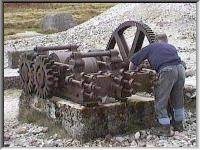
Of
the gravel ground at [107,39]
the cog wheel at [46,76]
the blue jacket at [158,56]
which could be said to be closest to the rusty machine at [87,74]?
the cog wheel at [46,76]

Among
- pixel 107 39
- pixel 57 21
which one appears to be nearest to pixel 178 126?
pixel 107 39

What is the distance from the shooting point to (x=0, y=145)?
5836 millimetres

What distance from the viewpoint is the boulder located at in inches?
266

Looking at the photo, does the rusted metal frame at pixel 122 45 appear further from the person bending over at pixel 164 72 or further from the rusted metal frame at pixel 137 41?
the person bending over at pixel 164 72

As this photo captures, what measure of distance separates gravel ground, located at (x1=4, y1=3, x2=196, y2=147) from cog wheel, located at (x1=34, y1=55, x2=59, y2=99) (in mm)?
429

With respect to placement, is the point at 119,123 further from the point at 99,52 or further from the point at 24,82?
the point at 24,82

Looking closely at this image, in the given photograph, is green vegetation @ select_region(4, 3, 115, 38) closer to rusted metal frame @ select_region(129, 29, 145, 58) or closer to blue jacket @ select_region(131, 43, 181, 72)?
rusted metal frame @ select_region(129, 29, 145, 58)

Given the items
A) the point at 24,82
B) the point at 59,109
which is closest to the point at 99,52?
the point at 59,109

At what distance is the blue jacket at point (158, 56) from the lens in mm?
5727

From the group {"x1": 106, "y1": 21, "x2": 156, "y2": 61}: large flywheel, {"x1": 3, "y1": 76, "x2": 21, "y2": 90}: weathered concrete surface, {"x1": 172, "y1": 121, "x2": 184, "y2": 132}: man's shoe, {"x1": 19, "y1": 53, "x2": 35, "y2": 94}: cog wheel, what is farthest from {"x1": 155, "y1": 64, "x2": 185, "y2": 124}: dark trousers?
{"x1": 3, "y1": 76, "x2": 21, "y2": 90}: weathered concrete surface

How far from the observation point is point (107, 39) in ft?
24.8

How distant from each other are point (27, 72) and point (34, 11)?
749 millimetres

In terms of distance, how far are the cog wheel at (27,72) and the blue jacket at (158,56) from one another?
4.52 ft

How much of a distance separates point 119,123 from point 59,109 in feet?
2.27
